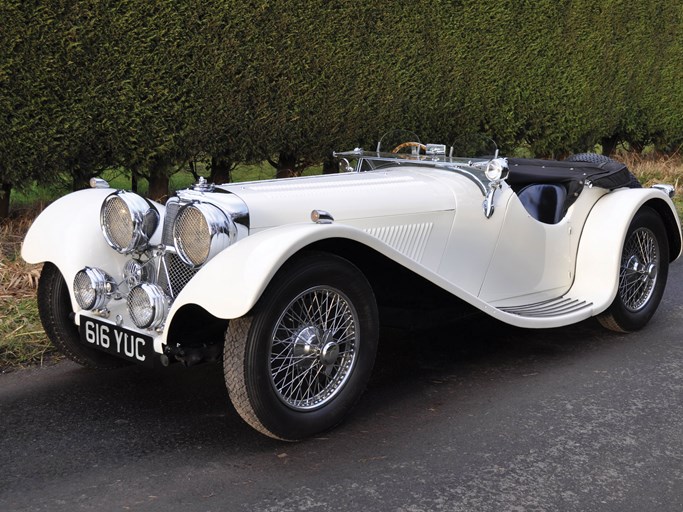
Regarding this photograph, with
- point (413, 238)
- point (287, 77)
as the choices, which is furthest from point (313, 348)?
point (287, 77)

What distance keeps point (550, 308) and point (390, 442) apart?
1.52 metres

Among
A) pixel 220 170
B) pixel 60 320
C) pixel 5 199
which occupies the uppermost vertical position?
pixel 220 170

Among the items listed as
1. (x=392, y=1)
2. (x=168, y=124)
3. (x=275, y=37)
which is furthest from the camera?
(x=392, y=1)

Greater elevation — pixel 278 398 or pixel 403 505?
pixel 278 398

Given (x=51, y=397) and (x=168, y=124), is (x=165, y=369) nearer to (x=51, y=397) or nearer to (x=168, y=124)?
(x=51, y=397)

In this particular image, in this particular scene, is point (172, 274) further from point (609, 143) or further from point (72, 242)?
point (609, 143)

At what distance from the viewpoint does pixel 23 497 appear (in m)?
2.68

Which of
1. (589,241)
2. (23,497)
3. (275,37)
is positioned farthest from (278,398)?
(275,37)

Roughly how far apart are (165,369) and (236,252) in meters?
1.22

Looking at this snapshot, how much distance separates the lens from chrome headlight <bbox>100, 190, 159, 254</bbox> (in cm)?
342

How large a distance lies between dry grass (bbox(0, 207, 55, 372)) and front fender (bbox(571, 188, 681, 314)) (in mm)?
2944

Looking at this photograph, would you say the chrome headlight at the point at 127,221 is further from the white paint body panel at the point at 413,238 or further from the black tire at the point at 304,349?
the black tire at the point at 304,349

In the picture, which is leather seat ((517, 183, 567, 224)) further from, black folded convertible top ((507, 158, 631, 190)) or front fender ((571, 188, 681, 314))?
front fender ((571, 188, 681, 314))

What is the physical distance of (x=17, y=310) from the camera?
4.54 m
